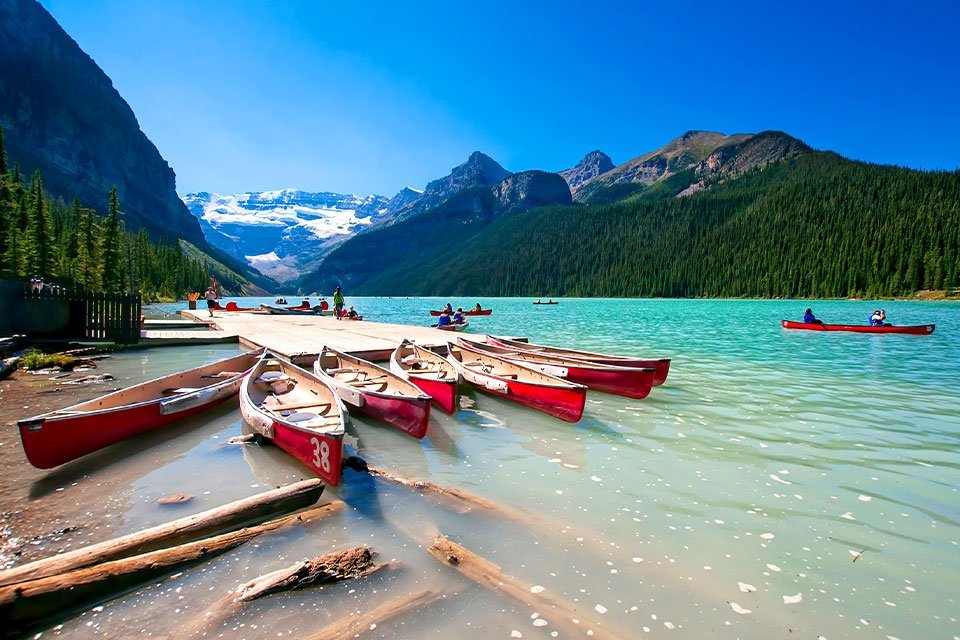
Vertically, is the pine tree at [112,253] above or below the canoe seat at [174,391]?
above

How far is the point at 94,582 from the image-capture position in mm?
→ 4215

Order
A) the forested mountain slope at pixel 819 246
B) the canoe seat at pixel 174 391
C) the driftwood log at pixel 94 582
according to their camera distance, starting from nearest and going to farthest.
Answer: the driftwood log at pixel 94 582 → the canoe seat at pixel 174 391 → the forested mountain slope at pixel 819 246

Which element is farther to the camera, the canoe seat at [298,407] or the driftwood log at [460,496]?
the canoe seat at [298,407]

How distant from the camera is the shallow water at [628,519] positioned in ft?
14.5

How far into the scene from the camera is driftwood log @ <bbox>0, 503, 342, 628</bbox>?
12.8 feet

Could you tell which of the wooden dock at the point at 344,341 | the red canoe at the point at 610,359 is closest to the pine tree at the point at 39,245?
the wooden dock at the point at 344,341

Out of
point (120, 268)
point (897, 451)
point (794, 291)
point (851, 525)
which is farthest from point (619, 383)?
point (794, 291)

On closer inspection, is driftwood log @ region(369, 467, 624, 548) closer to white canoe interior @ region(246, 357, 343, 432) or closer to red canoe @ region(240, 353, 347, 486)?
red canoe @ region(240, 353, 347, 486)

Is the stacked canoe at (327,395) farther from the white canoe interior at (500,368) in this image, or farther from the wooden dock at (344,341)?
the wooden dock at (344,341)

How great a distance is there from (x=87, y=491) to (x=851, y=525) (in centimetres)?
1106

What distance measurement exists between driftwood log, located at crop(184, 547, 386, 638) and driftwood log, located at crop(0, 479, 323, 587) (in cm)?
93

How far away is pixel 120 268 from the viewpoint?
64.6 m

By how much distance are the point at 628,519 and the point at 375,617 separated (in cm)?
377

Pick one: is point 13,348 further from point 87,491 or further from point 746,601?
point 746,601
